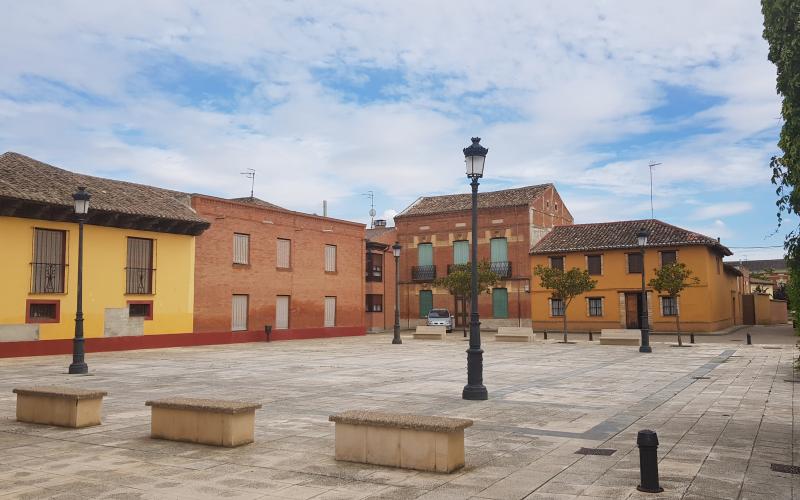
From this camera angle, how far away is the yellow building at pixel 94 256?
22609 millimetres

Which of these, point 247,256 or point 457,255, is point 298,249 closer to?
point 247,256

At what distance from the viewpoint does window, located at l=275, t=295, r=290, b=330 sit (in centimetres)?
3403

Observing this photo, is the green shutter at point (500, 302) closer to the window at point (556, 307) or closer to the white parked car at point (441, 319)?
the white parked car at point (441, 319)

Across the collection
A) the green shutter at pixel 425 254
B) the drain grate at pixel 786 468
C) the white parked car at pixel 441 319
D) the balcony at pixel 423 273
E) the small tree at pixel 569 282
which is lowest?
the drain grate at pixel 786 468

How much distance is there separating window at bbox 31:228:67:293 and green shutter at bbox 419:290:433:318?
2877 centimetres

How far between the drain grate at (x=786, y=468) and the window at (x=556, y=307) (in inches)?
1397

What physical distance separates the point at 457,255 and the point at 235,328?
20480 millimetres

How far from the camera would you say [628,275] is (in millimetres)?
40031

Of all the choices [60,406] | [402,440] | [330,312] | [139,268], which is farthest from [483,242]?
[402,440]

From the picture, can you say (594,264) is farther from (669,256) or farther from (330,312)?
(330,312)

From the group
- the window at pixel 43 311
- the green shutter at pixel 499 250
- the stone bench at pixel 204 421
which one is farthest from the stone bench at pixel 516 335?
the stone bench at pixel 204 421

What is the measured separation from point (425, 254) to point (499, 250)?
611 cm

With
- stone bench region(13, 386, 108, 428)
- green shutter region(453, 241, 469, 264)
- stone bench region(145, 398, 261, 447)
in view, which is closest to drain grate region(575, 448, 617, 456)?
stone bench region(145, 398, 261, 447)

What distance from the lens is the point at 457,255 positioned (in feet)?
156
